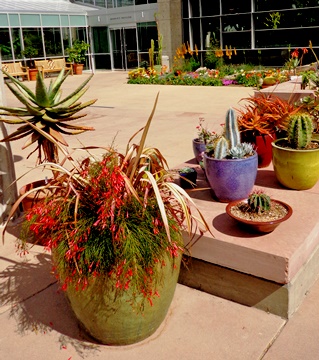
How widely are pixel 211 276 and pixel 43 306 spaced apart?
128 centimetres


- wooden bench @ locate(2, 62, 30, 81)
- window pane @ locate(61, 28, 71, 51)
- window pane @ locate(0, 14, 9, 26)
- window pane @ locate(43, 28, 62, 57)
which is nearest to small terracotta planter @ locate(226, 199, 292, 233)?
wooden bench @ locate(2, 62, 30, 81)

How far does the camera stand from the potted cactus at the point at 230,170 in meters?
3.69

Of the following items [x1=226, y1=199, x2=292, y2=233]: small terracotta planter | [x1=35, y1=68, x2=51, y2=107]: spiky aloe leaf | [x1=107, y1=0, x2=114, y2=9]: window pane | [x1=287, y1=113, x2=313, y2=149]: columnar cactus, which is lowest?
[x1=226, y1=199, x2=292, y2=233]: small terracotta planter

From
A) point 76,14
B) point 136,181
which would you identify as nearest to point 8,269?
point 136,181

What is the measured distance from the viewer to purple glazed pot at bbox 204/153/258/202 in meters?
3.69

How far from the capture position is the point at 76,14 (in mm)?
27141

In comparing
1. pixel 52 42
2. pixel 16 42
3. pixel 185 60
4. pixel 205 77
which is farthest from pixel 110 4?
pixel 205 77

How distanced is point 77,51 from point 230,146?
24.1 m

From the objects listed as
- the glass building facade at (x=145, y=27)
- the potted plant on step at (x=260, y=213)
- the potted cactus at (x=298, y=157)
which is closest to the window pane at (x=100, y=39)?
the glass building facade at (x=145, y=27)

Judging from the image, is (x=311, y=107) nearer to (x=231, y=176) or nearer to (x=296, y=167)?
(x=296, y=167)

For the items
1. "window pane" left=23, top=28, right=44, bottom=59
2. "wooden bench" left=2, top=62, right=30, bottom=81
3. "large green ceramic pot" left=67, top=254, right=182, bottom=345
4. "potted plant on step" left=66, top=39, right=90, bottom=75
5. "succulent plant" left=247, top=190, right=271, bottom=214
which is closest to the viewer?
"large green ceramic pot" left=67, top=254, right=182, bottom=345

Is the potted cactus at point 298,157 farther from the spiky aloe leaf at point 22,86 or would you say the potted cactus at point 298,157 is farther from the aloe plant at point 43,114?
the spiky aloe leaf at point 22,86

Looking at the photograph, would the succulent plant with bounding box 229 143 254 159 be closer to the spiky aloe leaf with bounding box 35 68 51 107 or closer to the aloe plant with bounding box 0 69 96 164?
the aloe plant with bounding box 0 69 96 164

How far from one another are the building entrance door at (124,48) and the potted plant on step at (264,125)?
921 inches
